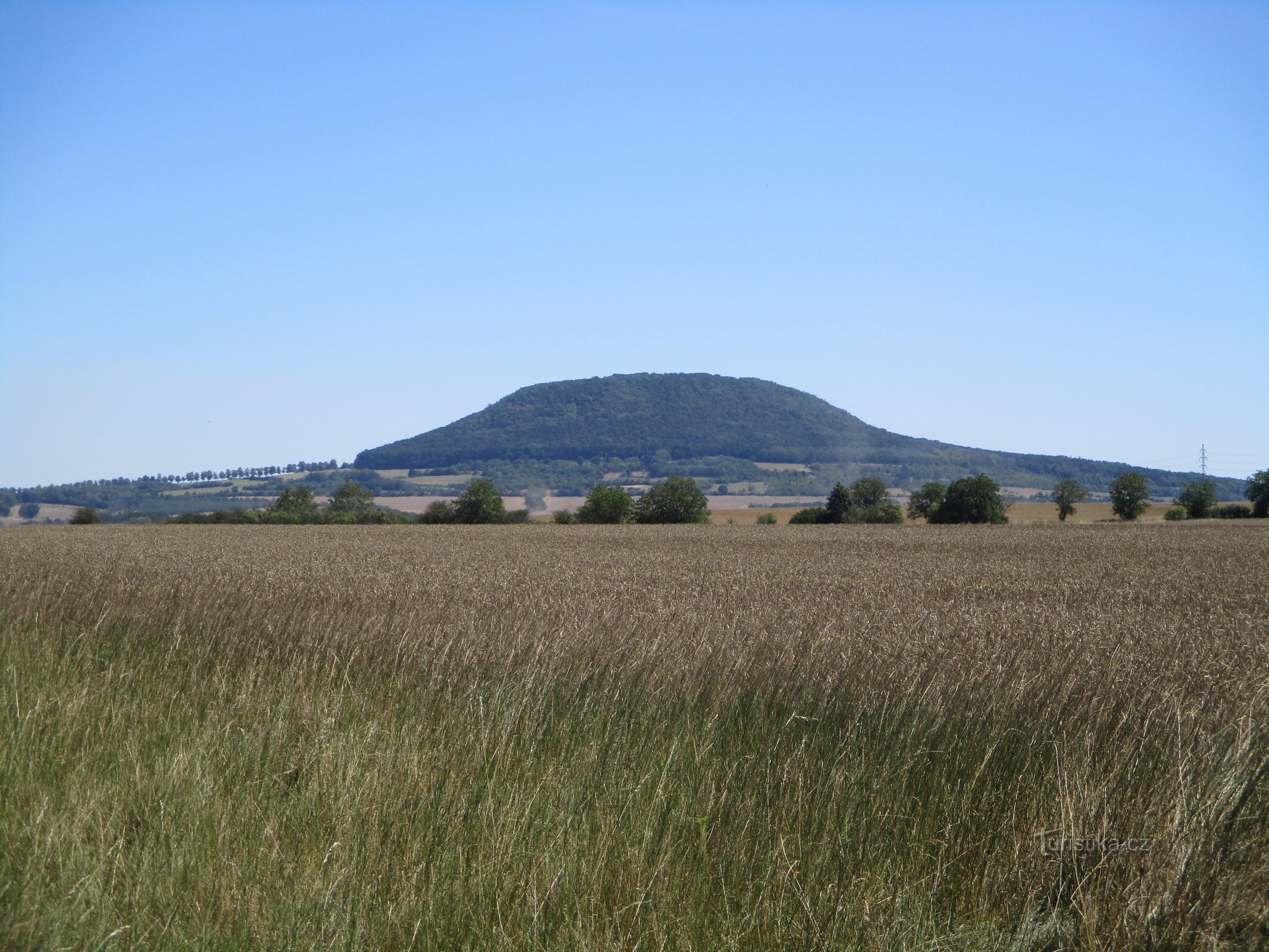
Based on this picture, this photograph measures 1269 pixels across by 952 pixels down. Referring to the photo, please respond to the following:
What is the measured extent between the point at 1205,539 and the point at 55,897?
4395 cm

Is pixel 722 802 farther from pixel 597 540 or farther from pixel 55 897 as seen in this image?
pixel 597 540

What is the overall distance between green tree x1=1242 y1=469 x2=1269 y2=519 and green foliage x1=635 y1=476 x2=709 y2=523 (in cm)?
4841

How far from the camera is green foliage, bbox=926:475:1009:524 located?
78438 millimetres

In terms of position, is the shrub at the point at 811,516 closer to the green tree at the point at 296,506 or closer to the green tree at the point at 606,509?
the green tree at the point at 606,509

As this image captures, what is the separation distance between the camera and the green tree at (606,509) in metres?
73.9

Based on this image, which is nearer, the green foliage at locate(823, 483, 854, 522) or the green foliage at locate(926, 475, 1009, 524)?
the green foliage at locate(823, 483, 854, 522)

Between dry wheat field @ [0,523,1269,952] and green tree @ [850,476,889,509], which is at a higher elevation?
green tree @ [850,476,889,509]

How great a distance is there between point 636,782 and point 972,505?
3174 inches

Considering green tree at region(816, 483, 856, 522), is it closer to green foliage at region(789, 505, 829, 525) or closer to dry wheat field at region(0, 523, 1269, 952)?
green foliage at region(789, 505, 829, 525)

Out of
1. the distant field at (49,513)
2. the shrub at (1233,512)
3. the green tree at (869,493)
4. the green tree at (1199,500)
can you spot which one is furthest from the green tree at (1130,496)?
the distant field at (49,513)

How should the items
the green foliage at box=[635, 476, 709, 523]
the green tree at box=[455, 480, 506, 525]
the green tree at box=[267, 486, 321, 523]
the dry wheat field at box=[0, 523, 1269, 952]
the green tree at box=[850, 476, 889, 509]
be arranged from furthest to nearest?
the green tree at box=[850, 476, 889, 509] → the green foliage at box=[635, 476, 709, 523] → the green tree at box=[267, 486, 321, 523] → the green tree at box=[455, 480, 506, 525] → the dry wheat field at box=[0, 523, 1269, 952]

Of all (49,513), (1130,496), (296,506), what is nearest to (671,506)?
(296,506)

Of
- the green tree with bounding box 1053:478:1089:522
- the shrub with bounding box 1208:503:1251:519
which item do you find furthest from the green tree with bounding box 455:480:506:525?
the shrub with bounding box 1208:503:1251:519

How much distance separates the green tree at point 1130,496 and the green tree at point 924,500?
55.7 feet
